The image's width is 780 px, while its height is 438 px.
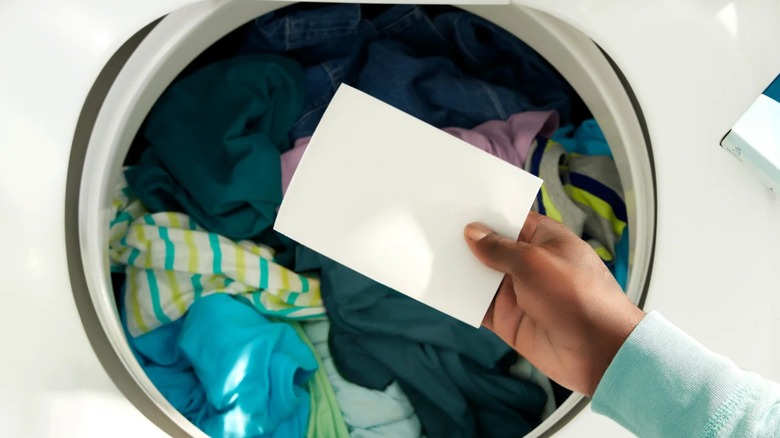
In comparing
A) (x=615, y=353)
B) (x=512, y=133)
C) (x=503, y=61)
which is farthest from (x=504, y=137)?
(x=615, y=353)

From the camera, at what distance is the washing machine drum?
65cm

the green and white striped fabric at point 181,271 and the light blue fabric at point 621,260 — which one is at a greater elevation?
the light blue fabric at point 621,260

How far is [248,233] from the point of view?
32.9 inches

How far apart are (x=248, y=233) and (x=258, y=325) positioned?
0.11 metres

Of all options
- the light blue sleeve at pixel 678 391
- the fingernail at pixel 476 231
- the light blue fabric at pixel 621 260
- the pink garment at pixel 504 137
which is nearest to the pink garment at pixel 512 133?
the pink garment at pixel 504 137

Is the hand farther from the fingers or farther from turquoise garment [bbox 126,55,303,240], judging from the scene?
turquoise garment [bbox 126,55,303,240]

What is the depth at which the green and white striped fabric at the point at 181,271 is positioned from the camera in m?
0.79

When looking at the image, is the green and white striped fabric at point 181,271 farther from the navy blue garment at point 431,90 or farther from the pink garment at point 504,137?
the navy blue garment at point 431,90

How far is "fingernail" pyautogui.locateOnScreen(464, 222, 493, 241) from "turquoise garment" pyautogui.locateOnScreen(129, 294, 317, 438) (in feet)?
0.92

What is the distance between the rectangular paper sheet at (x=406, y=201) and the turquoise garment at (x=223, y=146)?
0.23m

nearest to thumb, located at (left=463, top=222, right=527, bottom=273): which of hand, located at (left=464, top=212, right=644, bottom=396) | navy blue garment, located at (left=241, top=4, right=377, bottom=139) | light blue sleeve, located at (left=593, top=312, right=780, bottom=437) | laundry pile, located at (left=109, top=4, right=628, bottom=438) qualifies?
hand, located at (left=464, top=212, right=644, bottom=396)

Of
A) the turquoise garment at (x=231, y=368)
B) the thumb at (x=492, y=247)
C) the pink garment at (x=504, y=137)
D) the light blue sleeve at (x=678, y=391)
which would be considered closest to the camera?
the light blue sleeve at (x=678, y=391)

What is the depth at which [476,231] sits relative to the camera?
596 millimetres

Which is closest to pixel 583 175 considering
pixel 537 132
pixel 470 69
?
pixel 537 132
